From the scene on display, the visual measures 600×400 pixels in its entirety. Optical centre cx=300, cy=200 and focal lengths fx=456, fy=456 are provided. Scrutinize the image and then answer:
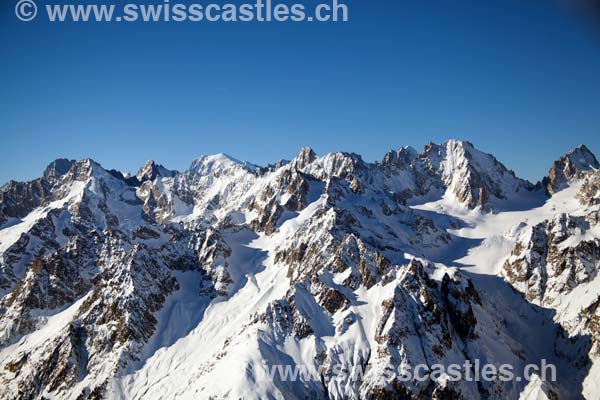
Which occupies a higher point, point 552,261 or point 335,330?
point 552,261

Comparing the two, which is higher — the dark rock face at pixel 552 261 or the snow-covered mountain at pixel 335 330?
the dark rock face at pixel 552 261

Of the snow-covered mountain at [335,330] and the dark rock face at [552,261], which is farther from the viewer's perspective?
the dark rock face at [552,261]

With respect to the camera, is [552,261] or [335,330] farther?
[552,261]

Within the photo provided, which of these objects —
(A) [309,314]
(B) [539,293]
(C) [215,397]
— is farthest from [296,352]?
(B) [539,293]

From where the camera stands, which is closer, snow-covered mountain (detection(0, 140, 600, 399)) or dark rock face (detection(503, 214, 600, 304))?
snow-covered mountain (detection(0, 140, 600, 399))

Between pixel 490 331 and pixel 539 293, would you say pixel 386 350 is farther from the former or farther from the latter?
pixel 539 293

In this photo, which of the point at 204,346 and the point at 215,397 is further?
the point at 204,346

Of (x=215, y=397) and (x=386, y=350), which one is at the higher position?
(x=386, y=350)

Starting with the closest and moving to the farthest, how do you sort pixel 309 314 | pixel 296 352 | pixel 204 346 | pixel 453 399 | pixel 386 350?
1. pixel 453 399
2. pixel 386 350
3. pixel 296 352
4. pixel 309 314
5. pixel 204 346

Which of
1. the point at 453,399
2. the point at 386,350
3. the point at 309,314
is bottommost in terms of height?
the point at 453,399

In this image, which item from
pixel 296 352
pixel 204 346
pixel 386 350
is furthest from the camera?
pixel 204 346

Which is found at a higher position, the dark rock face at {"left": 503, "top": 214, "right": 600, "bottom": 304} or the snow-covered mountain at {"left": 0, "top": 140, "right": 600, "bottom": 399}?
the dark rock face at {"left": 503, "top": 214, "right": 600, "bottom": 304}
